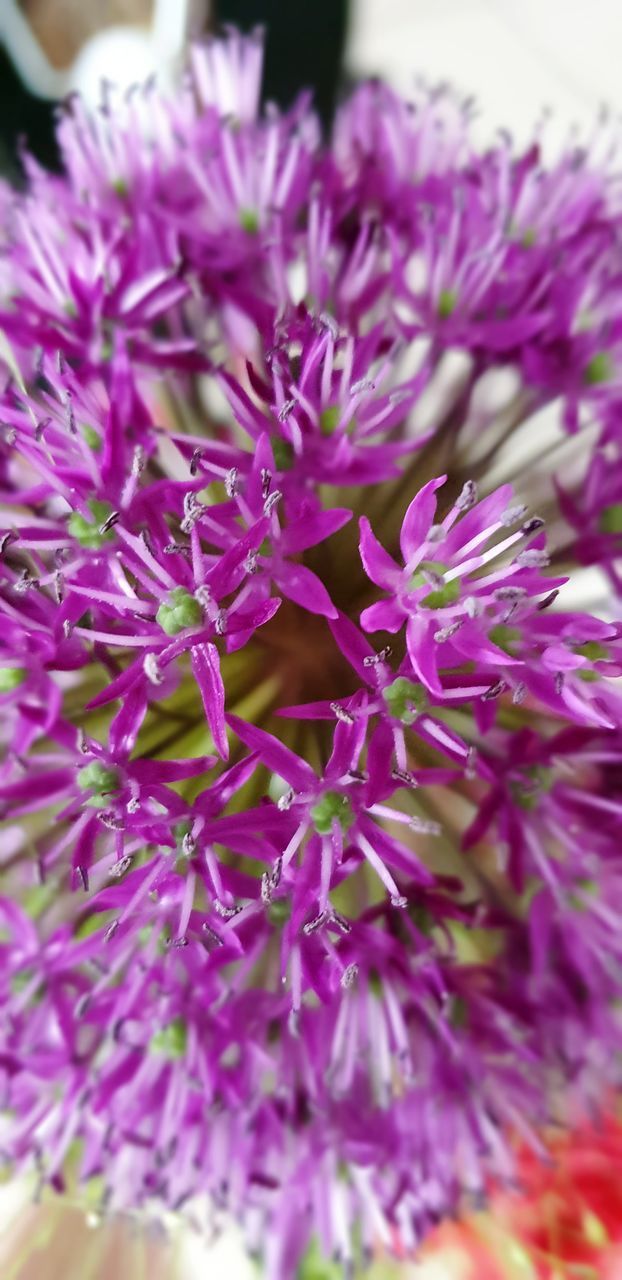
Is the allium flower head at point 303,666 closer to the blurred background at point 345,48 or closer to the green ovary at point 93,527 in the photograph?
the green ovary at point 93,527

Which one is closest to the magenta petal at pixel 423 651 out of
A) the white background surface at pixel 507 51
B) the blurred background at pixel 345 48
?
the blurred background at pixel 345 48

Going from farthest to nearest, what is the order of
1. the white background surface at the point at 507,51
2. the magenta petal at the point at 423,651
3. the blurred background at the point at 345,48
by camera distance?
the white background surface at the point at 507,51
the blurred background at the point at 345,48
the magenta petal at the point at 423,651

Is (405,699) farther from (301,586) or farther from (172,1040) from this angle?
(172,1040)

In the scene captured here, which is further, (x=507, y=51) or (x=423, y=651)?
(x=507, y=51)

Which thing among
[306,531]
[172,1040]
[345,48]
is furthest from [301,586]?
[345,48]

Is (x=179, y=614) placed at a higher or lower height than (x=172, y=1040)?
higher

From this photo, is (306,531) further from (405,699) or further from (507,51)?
(507,51)

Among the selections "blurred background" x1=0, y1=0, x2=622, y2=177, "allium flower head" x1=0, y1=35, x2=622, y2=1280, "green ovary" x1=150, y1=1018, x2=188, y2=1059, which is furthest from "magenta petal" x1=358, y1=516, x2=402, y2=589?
"blurred background" x1=0, y1=0, x2=622, y2=177

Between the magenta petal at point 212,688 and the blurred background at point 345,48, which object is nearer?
the magenta petal at point 212,688

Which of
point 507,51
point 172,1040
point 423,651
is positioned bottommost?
point 172,1040
